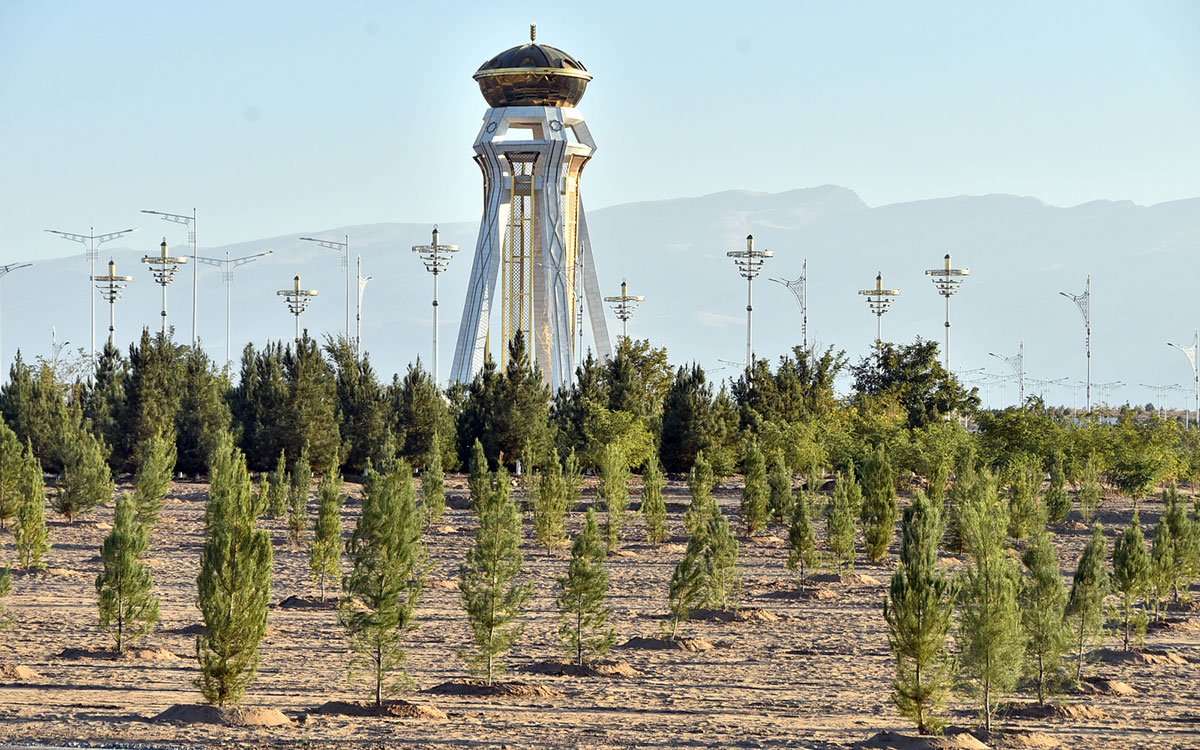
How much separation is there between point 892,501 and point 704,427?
18.7 metres

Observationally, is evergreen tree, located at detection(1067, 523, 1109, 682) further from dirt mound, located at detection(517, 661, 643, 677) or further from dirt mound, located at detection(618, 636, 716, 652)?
dirt mound, located at detection(517, 661, 643, 677)

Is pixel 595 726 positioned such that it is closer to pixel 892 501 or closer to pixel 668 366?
pixel 892 501

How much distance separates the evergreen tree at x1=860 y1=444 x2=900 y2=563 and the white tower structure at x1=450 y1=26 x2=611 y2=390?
36.1 metres

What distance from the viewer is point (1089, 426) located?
43.3 m

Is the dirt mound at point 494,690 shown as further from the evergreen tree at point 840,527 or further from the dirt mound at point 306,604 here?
the evergreen tree at point 840,527

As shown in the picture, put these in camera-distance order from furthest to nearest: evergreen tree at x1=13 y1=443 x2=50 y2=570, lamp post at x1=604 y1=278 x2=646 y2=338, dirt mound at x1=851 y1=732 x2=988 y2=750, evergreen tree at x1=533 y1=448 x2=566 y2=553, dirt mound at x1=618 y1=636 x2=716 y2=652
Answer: lamp post at x1=604 y1=278 x2=646 y2=338 → evergreen tree at x1=533 y1=448 x2=566 y2=553 → evergreen tree at x1=13 y1=443 x2=50 y2=570 → dirt mound at x1=618 y1=636 x2=716 y2=652 → dirt mound at x1=851 y1=732 x2=988 y2=750

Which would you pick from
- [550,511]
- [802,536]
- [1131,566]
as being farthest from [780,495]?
[1131,566]

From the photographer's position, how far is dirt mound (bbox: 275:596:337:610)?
21344 mm

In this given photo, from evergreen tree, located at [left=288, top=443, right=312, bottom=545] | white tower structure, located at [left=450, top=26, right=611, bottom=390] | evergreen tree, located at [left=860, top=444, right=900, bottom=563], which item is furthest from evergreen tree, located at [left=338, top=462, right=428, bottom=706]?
white tower structure, located at [left=450, top=26, right=611, bottom=390]

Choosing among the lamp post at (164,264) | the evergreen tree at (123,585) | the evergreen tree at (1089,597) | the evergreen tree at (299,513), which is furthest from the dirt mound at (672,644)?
the lamp post at (164,264)

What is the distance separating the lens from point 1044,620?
14.4m

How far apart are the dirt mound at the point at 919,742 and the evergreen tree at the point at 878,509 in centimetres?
1385

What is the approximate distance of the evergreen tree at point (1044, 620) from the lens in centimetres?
1443

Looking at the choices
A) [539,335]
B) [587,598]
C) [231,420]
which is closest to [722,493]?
[231,420]
